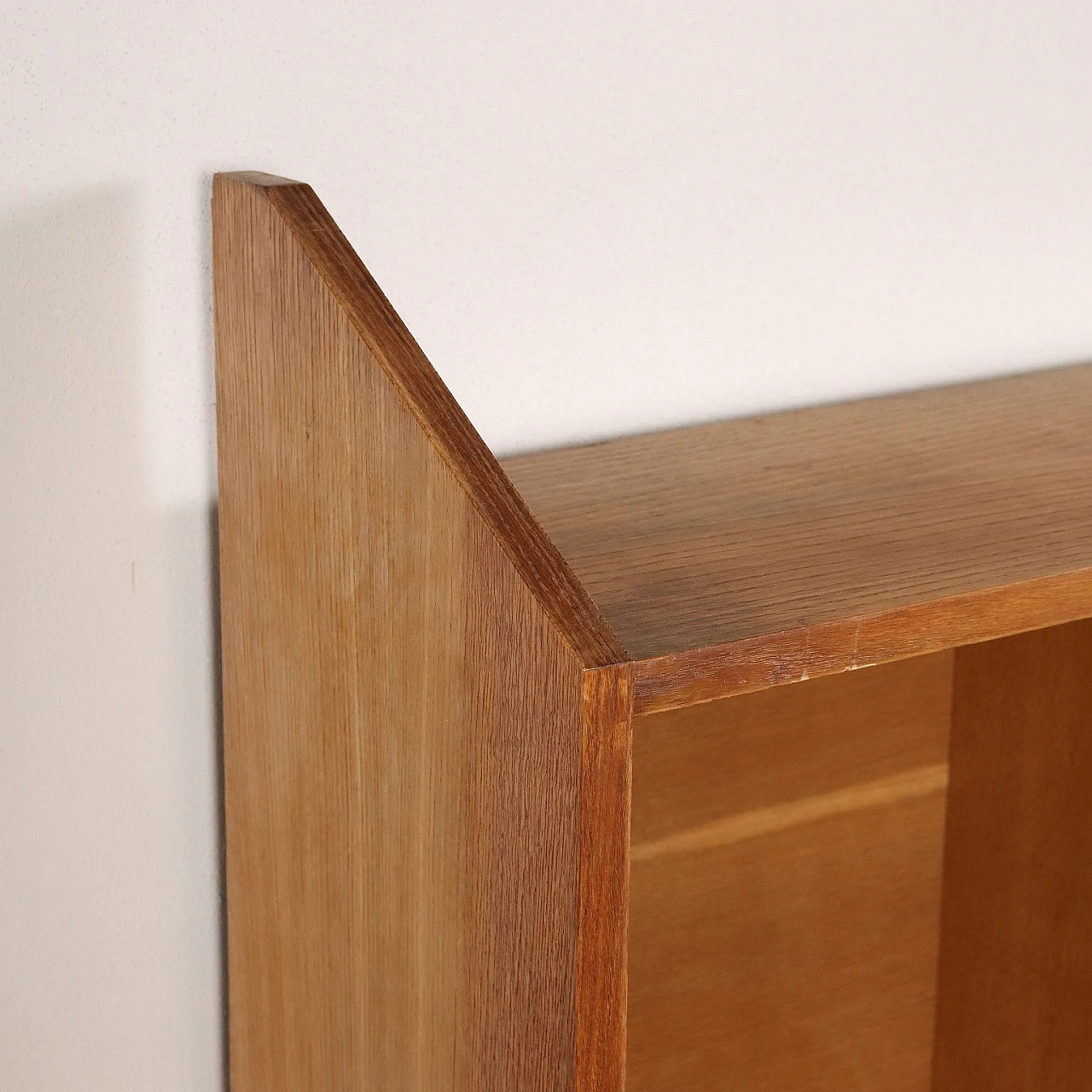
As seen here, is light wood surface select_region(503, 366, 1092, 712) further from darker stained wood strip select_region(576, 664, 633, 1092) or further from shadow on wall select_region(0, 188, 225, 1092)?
shadow on wall select_region(0, 188, 225, 1092)

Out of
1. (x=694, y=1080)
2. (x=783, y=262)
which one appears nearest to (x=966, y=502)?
(x=783, y=262)

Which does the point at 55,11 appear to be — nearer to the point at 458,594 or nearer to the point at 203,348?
the point at 203,348

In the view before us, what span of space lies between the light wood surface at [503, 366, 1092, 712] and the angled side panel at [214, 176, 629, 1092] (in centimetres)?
7

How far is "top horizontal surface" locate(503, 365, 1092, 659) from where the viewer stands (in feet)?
2.34

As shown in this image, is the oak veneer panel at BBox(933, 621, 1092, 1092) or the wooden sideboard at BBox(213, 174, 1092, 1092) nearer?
the wooden sideboard at BBox(213, 174, 1092, 1092)

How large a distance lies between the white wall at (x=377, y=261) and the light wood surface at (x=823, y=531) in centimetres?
7

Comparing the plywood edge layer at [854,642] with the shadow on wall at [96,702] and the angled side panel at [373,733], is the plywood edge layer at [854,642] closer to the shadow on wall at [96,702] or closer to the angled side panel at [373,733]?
the angled side panel at [373,733]

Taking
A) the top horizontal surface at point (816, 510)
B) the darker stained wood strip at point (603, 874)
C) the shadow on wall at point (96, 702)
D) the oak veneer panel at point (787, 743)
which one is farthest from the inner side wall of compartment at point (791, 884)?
the darker stained wood strip at point (603, 874)

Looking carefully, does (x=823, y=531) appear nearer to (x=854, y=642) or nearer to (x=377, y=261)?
(x=854, y=642)

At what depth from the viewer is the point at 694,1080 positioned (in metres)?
1.23

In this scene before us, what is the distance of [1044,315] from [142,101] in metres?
Result: 0.70

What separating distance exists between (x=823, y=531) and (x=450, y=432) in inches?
10.1

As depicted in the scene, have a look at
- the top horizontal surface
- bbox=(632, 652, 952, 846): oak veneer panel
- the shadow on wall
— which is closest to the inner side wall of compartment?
bbox=(632, 652, 952, 846): oak veneer panel

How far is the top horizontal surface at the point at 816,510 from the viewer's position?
2.34 ft
